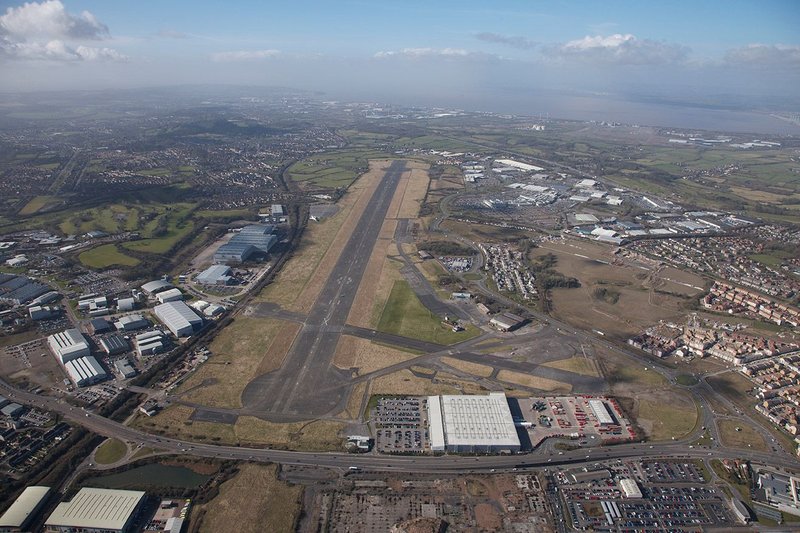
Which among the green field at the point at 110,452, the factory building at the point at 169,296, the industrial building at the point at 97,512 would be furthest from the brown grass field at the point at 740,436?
the factory building at the point at 169,296

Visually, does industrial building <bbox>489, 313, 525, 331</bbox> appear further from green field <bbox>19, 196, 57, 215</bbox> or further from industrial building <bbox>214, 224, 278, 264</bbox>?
green field <bbox>19, 196, 57, 215</bbox>

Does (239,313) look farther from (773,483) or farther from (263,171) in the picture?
(263,171)

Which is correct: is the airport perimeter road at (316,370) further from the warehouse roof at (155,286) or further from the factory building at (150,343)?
the warehouse roof at (155,286)

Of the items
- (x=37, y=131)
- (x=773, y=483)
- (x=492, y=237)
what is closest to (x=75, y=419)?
(x=773, y=483)

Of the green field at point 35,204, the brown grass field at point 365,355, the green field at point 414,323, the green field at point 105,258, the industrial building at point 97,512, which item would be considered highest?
the industrial building at point 97,512

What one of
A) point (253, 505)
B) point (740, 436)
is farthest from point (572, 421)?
point (253, 505)

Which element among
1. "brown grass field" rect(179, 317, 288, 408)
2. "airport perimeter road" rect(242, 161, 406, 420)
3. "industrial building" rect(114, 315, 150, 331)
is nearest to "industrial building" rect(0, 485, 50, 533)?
"brown grass field" rect(179, 317, 288, 408)
